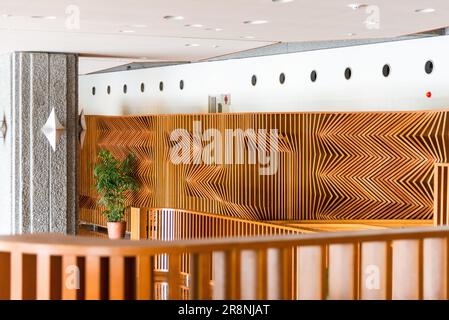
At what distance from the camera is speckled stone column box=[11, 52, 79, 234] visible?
11.7 metres

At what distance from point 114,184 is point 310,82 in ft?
15.7

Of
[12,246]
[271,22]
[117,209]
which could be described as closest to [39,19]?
[271,22]

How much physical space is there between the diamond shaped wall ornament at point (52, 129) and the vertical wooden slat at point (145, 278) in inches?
355

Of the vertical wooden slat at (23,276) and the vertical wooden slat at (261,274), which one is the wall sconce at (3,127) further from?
the vertical wooden slat at (261,274)

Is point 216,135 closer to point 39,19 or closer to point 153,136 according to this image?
point 153,136

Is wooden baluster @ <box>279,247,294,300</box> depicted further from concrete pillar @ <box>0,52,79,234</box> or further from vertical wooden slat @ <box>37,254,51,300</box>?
concrete pillar @ <box>0,52,79,234</box>

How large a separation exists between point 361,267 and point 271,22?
6361mm

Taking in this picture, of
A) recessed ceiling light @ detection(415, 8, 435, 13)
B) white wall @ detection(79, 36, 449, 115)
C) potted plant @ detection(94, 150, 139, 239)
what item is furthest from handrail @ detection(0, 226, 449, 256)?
potted plant @ detection(94, 150, 139, 239)

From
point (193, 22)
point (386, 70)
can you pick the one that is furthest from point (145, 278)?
point (386, 70)

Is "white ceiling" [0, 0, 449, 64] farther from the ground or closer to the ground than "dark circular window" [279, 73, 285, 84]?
farther from the ground

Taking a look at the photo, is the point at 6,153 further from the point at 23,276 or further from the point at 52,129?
the point at 23,276

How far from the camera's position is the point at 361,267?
11.1ft

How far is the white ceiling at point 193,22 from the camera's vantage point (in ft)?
26.2

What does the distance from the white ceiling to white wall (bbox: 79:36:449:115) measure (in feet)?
5.96
